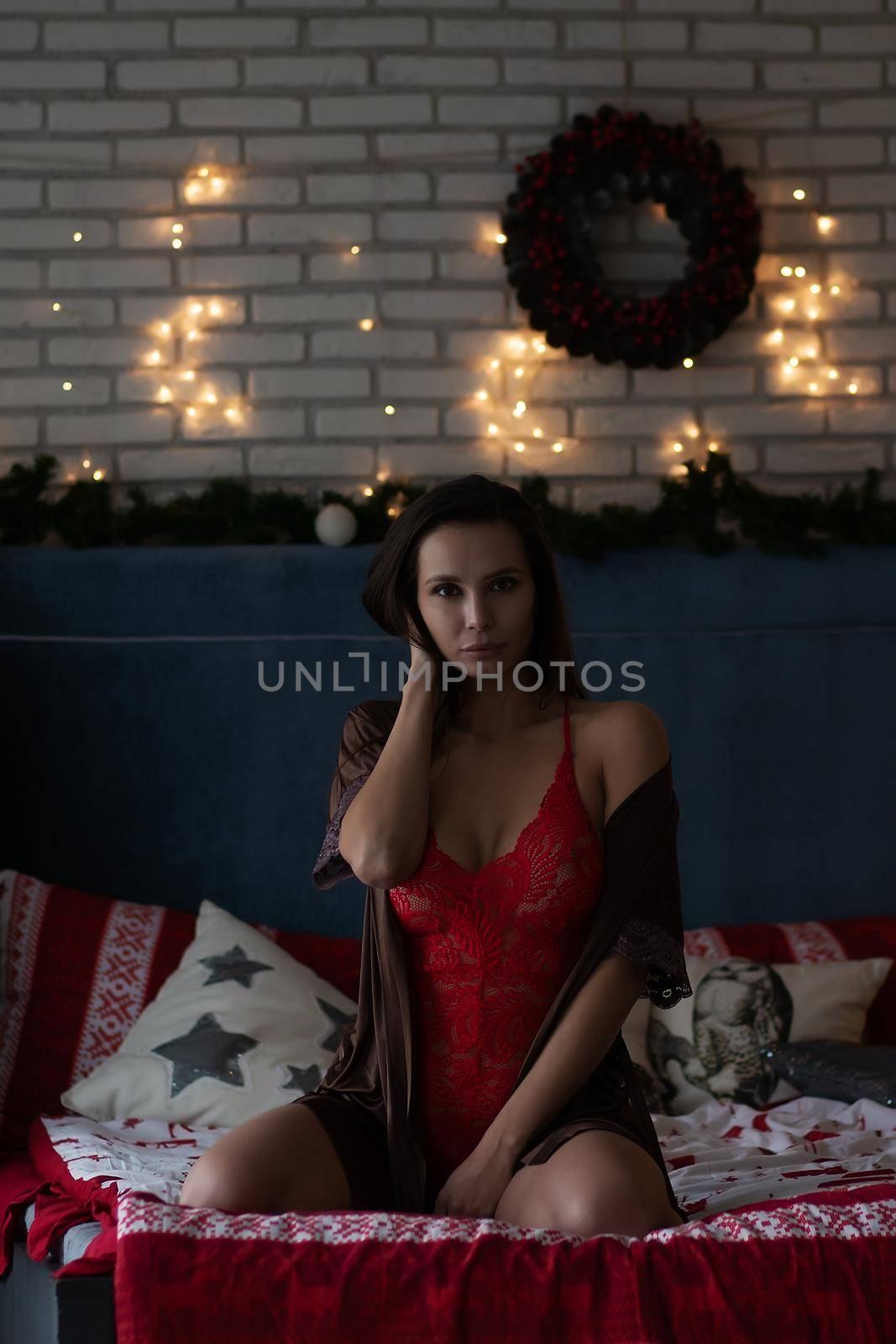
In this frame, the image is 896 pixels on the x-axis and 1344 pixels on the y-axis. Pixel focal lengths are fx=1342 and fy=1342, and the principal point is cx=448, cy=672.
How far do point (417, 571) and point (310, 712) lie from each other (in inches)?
51.5

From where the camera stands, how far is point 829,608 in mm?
3170

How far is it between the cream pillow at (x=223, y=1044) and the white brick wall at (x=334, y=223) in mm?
1244

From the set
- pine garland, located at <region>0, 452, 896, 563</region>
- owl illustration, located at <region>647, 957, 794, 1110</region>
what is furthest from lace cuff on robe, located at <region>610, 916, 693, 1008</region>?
pine garland, located at <region>0, 452, 896, 563</region>

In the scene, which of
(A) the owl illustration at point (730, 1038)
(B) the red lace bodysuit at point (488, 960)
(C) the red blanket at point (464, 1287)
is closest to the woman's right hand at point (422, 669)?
(B) the red lace bodysuit at point (488, 960)

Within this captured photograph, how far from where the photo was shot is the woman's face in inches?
71.4

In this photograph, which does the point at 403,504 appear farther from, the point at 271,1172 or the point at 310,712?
the point at 271,1172

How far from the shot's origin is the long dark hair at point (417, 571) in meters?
1.85

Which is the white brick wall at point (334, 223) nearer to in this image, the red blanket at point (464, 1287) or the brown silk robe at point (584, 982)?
the brown silk robe at point (584, 982)

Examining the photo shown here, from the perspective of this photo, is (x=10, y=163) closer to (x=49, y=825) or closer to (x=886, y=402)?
(x=49, y=825)

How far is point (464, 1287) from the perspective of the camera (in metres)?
1.42

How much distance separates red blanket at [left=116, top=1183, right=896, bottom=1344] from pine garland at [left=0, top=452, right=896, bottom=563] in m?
1.90

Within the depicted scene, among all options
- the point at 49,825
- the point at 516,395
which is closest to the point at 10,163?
the point at 516,395

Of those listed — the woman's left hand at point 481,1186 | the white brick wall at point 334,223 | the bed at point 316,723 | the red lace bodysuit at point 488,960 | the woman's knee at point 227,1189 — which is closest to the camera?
the woman's knee at point 227,1189

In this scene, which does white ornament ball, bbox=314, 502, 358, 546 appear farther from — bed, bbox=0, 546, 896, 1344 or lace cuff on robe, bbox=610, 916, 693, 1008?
lace cuff on robe, bbox=610, 916, 693, 1008
